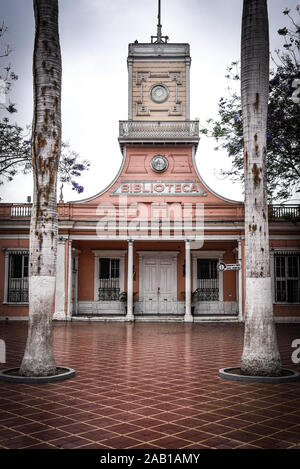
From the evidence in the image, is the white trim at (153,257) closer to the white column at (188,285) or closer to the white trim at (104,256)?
the white trim at (104,256)

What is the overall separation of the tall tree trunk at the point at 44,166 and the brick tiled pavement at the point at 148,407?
42.8 inches

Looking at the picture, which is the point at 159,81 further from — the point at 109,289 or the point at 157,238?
the point at 109,289

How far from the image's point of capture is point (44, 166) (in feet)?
23.3

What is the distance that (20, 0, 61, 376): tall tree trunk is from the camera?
696 cm

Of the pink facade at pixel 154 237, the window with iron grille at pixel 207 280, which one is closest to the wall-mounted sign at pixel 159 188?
the pink facade at pixel 154 237

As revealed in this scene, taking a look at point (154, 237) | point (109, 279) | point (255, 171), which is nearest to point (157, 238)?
point (154, 237)

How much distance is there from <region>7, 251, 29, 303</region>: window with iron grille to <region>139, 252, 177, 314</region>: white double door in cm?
477

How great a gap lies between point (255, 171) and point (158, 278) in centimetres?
1332

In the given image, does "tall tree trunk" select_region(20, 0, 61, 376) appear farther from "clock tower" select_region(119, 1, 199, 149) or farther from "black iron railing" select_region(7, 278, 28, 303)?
"clock tower" select_region(119, 1, 199, 149)

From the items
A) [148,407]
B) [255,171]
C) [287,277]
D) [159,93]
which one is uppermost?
[159,93]

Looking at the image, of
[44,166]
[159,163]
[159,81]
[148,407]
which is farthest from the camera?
[159,81]
